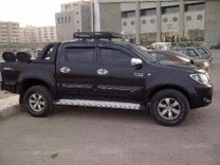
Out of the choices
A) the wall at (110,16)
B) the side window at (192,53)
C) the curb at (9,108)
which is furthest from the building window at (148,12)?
the curb at (9,108)

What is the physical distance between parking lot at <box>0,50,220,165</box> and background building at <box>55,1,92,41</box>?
9237 cm

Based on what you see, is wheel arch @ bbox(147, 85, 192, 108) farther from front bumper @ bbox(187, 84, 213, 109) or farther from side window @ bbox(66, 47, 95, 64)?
side window @ bbox(66, 47, 95, 64)

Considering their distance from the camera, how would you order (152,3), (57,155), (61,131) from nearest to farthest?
(57,155) < (61,131) < (152,3)

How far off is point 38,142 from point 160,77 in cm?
276

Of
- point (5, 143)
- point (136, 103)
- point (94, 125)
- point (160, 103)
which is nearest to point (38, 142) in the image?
point (5, 143)

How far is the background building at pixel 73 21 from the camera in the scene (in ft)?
312

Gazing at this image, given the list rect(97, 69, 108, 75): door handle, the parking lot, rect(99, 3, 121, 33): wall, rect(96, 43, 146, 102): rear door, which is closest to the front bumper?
the parking lot

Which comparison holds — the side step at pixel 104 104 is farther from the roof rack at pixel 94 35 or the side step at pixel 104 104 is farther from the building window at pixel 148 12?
the building window at pixel 148 12

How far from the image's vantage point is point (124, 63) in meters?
5.22

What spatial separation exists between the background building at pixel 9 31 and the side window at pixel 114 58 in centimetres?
15289

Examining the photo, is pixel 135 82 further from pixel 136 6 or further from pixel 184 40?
pixel 136 6

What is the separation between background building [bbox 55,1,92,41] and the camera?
95.1m

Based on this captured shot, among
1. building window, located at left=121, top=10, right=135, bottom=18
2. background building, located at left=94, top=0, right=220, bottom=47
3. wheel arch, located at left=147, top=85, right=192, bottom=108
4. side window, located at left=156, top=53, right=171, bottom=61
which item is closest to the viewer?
wheel arch, located at left=147, top=85, right=192, bottom=108

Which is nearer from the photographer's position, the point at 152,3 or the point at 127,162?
the point at 127,162
